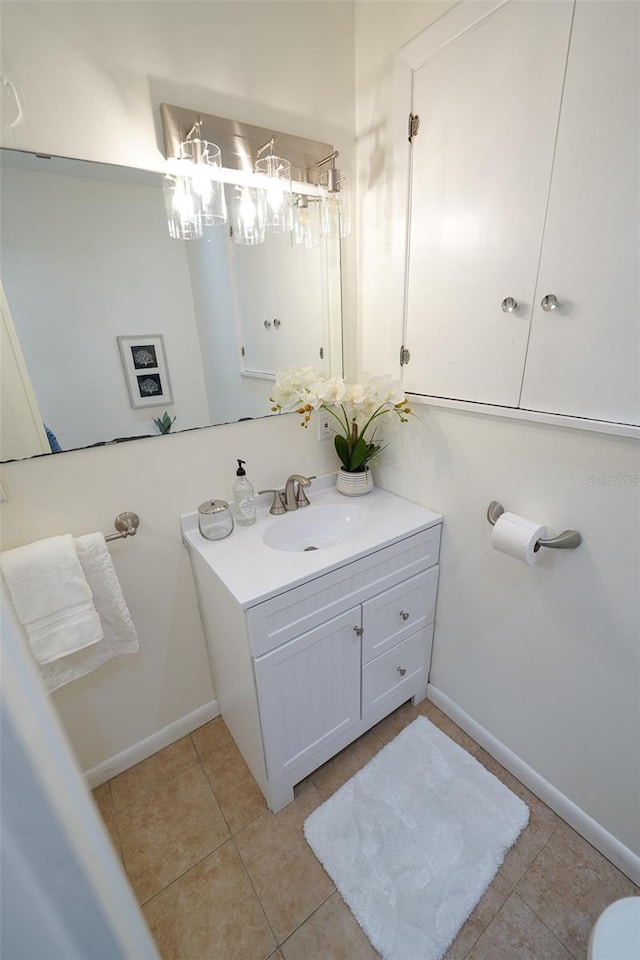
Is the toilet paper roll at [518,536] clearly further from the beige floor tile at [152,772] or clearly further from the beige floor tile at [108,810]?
the beige floor tile at [108,810]

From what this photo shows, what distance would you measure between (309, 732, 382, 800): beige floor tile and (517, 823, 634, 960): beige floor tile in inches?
21.2

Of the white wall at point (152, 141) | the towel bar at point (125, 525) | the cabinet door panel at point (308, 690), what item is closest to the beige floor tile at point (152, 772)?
the white wall at point (152, 141)

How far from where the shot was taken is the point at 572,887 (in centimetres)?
112

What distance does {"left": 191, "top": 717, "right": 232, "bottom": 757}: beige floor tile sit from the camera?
152 centimetres

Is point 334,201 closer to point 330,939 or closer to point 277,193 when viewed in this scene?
point 277,193

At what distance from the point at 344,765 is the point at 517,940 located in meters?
0.61

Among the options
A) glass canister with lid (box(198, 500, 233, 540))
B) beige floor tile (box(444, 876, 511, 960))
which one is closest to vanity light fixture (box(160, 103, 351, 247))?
glass canister with lid (box(198, 500, 233, 540))

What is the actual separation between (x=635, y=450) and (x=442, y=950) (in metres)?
1.33

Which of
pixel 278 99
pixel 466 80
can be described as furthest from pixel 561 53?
pixel 278 99

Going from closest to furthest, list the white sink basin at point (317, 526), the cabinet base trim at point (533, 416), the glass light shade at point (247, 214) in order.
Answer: the cabinet base trim at point (533, 416)
the glass light shade at point (247, 214)
the white sink basin at point (317, 526)

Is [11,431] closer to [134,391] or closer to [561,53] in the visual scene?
[134,391]

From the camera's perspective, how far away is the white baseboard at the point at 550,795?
3.72 feet

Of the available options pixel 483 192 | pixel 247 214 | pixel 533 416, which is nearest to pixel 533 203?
pixel 483 192

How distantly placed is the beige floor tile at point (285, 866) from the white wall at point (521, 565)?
0.72m
